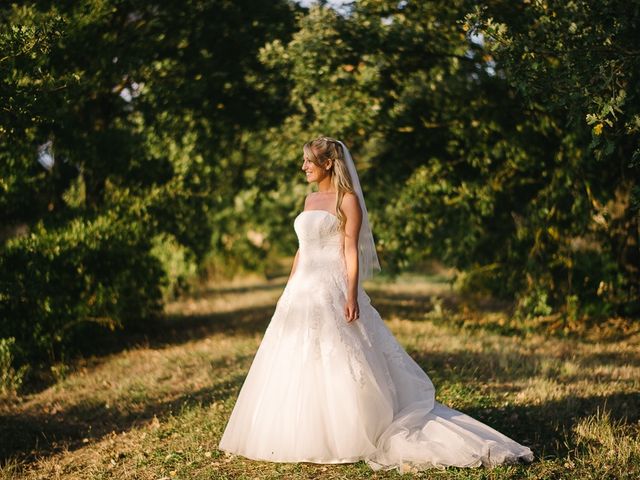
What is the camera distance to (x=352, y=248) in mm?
5547

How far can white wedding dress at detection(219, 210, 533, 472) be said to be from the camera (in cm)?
516

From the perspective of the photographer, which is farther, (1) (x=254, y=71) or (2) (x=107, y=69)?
(1) (x=254, y=71)

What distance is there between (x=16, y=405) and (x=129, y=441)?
2483 mm

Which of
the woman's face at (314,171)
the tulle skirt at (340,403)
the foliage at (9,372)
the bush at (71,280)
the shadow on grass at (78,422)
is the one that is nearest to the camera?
the tulle skirt at (340,403)

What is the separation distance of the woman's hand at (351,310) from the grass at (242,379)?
1.12 metres

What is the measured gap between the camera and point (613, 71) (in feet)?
19.4

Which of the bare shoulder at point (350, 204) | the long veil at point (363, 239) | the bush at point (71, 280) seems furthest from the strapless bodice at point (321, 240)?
the bush at point (71, 280)

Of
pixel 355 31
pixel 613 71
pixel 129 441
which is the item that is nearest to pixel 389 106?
pixel 355 31

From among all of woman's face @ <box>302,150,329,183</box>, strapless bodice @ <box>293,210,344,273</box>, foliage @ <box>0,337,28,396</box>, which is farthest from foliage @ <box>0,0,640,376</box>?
strapless bodice @ <box>293,210,344,273</box>

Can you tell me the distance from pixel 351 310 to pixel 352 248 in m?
0.50

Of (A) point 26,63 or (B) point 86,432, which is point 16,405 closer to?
(B) point 86,432

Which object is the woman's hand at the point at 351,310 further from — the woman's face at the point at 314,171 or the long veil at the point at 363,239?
the woman's face at the point at 314,171

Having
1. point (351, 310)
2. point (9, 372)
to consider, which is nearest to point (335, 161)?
point (351, 310)

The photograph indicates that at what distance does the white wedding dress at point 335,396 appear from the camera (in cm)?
516
